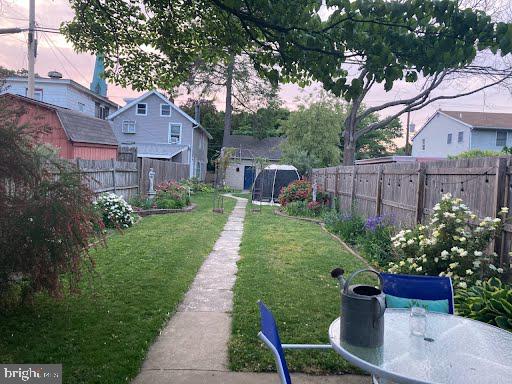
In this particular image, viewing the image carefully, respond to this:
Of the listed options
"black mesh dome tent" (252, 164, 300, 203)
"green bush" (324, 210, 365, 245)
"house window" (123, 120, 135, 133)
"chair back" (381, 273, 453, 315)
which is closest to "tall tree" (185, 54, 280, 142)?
"house window" (123, 120, 135, 133)

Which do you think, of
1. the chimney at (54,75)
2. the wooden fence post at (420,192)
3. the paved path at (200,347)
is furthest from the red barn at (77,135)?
the wooden fence post at (420,192)

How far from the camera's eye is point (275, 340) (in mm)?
2328

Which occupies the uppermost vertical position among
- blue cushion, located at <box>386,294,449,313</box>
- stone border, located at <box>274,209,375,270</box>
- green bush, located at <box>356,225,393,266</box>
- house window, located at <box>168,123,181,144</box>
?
house window, located at <box>168,123,181,144</box>

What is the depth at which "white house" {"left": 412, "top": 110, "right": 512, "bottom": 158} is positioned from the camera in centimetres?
3178

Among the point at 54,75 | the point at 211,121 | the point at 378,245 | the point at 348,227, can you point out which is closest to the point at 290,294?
the point at 378,245

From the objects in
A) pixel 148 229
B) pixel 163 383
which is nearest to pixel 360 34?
pixel 163 383

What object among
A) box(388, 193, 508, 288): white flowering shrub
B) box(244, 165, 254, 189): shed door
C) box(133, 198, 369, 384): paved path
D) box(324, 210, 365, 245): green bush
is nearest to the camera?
box(133, 198, 369, 384): paved path

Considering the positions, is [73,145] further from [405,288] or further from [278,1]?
[405,288]

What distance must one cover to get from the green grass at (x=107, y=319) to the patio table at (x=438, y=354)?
215cm

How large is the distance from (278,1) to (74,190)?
9.70ft

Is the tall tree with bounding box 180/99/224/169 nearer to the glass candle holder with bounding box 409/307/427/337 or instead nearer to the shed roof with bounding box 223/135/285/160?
the shed roof with bounding box 223/135/285/160

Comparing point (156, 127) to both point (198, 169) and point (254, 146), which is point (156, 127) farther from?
point (254, 146)

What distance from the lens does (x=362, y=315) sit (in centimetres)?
246

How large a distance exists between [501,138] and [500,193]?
30.2 metres
